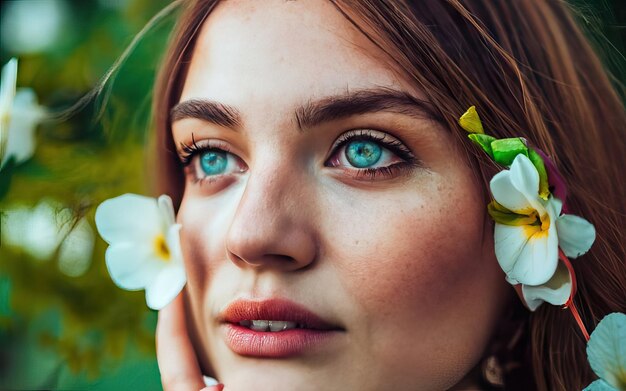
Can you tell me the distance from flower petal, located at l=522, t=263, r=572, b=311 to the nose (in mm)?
298

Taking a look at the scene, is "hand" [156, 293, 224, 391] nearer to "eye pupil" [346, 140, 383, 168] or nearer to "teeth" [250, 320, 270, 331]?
"teeth" [250, 320, 270, 331]

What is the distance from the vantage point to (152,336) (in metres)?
1.52

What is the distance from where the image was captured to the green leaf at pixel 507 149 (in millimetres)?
1047

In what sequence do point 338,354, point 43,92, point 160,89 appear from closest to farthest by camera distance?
point 338,354, point 160,89, point 43,92

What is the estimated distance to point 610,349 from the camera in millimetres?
1032

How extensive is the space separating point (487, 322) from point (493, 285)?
0.18 feet

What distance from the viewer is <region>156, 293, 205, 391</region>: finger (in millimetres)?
1235

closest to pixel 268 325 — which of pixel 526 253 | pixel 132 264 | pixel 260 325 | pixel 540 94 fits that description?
pixel 260 325

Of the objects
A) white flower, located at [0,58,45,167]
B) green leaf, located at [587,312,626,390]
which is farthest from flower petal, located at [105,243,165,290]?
Result: green leaf, located at [587,312,626,390]

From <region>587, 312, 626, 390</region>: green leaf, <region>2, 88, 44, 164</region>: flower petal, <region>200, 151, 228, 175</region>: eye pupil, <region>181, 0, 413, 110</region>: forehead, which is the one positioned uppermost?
<region>2, 88, 44, 164</region>: flower petal

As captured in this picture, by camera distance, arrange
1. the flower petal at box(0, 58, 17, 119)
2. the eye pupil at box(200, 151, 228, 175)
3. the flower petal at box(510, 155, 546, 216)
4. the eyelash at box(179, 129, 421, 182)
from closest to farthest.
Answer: the flower petal at box(510, 155, 546, 216)
the eyelash at box(179, 129, 421, 182)
the eye pupil at box(200, 151, 228, 175)
the flower petal at box(0, 58, 17, 119)

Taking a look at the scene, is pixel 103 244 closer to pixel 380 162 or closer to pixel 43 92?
pixel 43 92

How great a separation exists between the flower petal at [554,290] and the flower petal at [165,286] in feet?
1.65

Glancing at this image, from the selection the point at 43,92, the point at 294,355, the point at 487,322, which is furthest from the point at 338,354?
the point at 43,92
